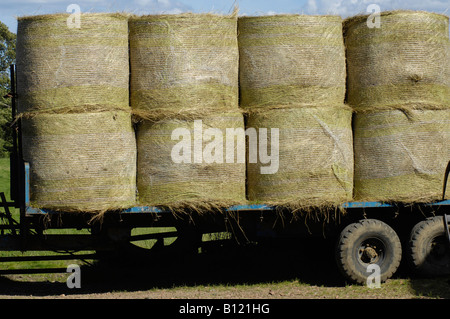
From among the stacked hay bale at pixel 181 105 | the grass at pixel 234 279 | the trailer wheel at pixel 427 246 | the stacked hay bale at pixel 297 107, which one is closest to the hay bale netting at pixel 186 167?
the stacked hay bale at pixel 181 105

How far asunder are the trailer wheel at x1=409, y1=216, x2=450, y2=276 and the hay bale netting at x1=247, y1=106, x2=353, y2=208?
1.10 m

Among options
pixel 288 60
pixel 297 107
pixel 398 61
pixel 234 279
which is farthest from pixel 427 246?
pixel 288 60

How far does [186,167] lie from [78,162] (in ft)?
3.86

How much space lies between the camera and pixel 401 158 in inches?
290

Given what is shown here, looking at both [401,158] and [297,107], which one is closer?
[297,107]

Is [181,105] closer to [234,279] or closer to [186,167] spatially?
[186,167]

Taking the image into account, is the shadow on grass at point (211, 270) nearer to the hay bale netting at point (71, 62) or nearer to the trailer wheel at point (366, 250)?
the trailer wheel at point (366, 250)

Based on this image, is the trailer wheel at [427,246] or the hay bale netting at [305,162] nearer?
the hay bale netting at [305,162]

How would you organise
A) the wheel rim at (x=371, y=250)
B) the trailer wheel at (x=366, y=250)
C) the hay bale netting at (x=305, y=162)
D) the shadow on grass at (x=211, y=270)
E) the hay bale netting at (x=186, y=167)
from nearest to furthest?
the hay bale netting at (x=186, y=167)
the hay bale netting at (x=305, y=162)
the trailer wheel at (x=366, y=250)
the wheel rim at (x=371, y=250)
the shadow on grass at (x=211, y=270)

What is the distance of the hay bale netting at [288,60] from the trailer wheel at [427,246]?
1.89 m

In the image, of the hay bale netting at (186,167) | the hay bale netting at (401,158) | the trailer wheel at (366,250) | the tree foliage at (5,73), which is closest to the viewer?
the hay bale netting at (186,167)

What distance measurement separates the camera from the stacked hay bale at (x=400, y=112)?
739 cm

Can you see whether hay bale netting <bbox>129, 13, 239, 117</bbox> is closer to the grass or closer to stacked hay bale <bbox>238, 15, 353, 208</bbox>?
stacked hay bale <bbox>238, 15, 353, 208</bbox>

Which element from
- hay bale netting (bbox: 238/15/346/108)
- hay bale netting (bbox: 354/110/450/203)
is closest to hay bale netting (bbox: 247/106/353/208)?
hay bale netting (bbox: 238/15/346/108)
